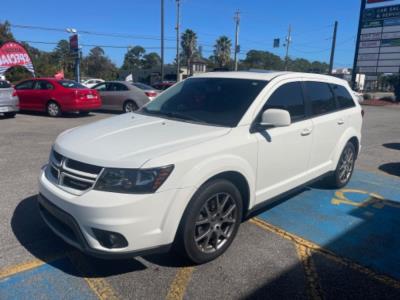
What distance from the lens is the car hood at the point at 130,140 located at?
2.68 metres

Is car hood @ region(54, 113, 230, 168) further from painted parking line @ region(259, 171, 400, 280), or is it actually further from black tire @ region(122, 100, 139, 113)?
black tire @ region(122, 100, 139, 113)

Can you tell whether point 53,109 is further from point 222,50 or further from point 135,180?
point 222,50

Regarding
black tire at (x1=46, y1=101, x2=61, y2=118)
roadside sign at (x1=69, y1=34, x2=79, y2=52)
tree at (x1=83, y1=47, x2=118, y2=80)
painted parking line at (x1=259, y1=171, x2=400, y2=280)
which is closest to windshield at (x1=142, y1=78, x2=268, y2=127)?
painted parking line at (x1=259, y1=171, x2=400, y2=280)

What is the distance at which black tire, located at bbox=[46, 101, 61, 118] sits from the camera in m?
12.7

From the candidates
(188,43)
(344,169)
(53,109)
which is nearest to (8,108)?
(53,109)

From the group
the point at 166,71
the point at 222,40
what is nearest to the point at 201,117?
the point at 166,71

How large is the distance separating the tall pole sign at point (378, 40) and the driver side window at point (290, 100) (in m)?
28.2

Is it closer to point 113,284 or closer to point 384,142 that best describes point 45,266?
point 113,284

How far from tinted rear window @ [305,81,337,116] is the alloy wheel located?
75.0 inches

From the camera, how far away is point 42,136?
345 inches

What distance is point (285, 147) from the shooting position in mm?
3740

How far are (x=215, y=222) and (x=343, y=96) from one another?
10.7ft

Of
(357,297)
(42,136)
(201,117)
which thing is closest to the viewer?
(357,297)

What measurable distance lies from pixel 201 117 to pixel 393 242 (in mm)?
2504
